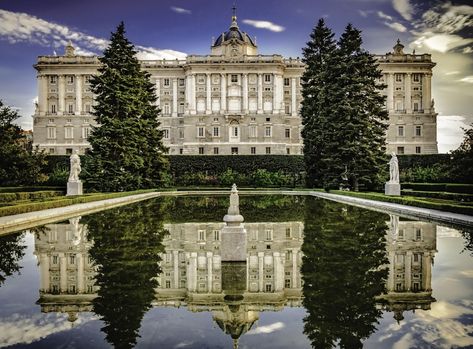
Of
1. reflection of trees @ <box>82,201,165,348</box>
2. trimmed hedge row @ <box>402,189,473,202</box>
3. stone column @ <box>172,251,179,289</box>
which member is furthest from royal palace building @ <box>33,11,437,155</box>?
stone column @ <box>172,251,179,289</box>

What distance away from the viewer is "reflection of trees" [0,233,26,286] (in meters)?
7.21

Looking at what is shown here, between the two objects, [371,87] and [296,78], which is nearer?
[371,87]

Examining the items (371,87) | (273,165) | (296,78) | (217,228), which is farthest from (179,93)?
(217,228)

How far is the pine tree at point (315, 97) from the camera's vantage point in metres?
32.4

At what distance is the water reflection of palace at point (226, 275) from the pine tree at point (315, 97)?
72.5 ft

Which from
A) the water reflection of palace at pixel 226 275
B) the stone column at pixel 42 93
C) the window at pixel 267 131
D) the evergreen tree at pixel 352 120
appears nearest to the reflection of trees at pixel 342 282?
the water reflection of palace at pixel 226 275

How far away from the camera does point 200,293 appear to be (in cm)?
583

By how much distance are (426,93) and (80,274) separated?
70.6 meters

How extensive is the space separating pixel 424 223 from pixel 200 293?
31.6ft

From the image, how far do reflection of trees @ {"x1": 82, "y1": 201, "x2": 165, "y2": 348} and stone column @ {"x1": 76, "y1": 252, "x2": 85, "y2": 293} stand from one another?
215 millimetres

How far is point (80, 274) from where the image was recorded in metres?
6.85

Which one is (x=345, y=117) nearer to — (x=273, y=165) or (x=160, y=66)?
(x=273, y=165)

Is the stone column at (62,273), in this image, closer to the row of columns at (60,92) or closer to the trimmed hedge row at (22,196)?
the trimmed hedge row at (22,196)

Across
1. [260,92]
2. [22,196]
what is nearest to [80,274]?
[22,196]
